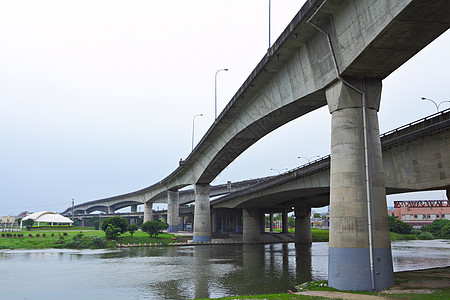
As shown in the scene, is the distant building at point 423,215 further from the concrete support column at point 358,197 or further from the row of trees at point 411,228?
the concrete support column at point 358,197

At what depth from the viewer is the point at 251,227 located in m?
81.6

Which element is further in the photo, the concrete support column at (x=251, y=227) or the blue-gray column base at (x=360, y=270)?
the concrete support column at (x=251, y=227)

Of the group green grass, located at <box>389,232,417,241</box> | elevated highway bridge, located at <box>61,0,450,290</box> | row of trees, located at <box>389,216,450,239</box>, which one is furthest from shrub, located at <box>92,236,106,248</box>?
row of trees, located at <box>389,216,450,239</box>

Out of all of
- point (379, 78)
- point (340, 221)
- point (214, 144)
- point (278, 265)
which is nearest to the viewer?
point (340, 221)

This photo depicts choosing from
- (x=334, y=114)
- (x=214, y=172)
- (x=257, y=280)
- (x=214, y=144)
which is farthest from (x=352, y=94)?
(x=214, y=172)

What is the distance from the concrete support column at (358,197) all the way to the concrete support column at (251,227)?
2343 inches

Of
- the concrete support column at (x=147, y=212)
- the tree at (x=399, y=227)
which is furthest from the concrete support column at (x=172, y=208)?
the tree at (x=399, y=227)

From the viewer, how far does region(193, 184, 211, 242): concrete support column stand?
75.3m

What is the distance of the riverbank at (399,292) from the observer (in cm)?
1836

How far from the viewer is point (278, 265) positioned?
40.1 m

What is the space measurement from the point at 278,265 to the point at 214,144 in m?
22.0

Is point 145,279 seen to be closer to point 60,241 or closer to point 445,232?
point 60,241

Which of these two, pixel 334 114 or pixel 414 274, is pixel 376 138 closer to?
pixel 334 114

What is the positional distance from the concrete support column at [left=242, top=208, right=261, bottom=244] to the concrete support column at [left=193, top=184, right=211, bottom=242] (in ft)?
30.3
